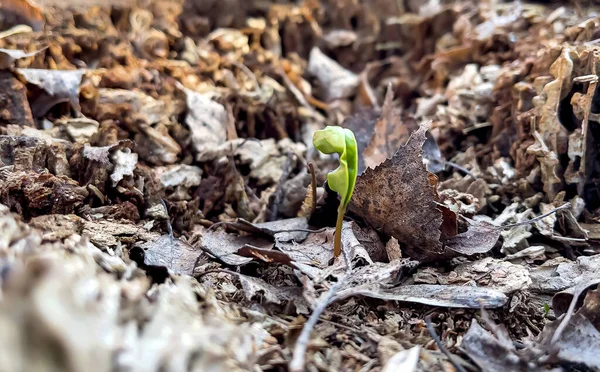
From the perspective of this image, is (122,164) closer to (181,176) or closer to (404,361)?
(181,176)

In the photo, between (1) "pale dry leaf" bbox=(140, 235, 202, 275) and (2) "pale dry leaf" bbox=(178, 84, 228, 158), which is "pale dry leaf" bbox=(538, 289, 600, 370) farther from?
(2) "pale dry leaf" bbox=(178, 84, 228, 158)

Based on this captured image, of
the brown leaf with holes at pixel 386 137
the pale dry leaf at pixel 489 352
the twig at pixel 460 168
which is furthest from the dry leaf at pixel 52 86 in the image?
the pale dry leaf at pixel 489 352

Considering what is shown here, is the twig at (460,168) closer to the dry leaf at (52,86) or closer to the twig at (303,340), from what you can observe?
the twig at (303,340)

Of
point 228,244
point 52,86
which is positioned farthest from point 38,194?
point 52,86

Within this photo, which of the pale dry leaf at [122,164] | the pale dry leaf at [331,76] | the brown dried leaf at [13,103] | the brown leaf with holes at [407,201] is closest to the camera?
the brown leaf with holes at [407,201]

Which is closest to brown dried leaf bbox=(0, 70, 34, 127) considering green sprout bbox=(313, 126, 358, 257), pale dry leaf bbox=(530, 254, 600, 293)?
green sprout bbox=(313, 126, 358, 257)

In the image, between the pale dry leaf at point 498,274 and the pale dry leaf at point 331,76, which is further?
the pale dry leaf at point 331,76
